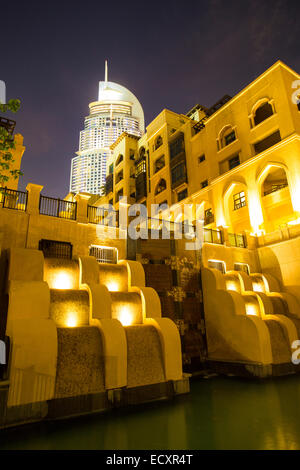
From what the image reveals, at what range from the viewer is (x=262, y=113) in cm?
2464

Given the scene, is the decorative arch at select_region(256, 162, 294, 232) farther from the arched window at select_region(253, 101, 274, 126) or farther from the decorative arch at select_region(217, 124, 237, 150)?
the decorative arch at select_region(217, 124, 237, 150)

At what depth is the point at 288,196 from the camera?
2211 centimetres

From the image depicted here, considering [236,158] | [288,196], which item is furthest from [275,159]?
[236,158]

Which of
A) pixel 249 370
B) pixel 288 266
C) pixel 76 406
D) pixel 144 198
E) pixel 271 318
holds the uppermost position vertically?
pixel 144 198

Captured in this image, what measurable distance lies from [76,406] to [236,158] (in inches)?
935

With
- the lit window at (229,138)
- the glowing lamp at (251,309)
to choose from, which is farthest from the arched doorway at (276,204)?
the glowing lamp at (251,309)

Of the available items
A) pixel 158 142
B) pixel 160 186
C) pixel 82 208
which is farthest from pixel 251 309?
pixel 158 142

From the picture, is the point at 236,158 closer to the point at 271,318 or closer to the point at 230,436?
the point at 271,318

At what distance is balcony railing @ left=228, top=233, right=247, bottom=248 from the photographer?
20.6 meters

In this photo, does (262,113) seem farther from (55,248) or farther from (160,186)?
(55,248)

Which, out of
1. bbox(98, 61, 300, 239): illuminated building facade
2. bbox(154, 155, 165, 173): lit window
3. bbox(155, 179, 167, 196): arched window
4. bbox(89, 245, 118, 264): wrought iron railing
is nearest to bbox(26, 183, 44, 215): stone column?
bbox(89, 245, 118, 264): wrought iron railing

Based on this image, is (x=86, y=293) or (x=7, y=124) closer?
(x=86, y=293)

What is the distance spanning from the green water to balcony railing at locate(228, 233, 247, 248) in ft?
39.8

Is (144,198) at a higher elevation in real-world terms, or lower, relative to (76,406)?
A: higher
